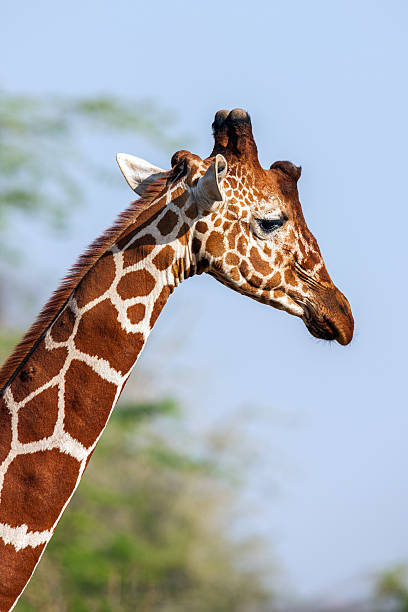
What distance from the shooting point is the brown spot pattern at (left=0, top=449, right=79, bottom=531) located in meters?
4.32

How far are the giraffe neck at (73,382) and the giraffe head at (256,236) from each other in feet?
0.47

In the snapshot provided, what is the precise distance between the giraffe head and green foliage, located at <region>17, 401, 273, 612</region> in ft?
53.4

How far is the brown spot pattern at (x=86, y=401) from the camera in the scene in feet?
14.6

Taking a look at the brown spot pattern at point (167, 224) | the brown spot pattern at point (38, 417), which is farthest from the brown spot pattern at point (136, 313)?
the brown spot pattern at point (38, 417)

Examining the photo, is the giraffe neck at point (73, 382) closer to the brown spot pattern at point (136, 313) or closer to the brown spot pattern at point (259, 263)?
the brown spot pattern at point (136, 313)

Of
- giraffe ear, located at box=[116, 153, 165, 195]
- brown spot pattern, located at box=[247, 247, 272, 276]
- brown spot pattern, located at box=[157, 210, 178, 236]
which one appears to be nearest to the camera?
brown spot pattern, located at box=[157, 210, 178, 236]

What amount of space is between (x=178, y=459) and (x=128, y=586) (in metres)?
3.28

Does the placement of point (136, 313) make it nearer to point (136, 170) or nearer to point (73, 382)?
point (73, 382)

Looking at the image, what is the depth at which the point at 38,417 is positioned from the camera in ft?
14.6

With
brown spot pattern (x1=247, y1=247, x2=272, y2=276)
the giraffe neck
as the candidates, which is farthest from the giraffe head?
the giraffe neck

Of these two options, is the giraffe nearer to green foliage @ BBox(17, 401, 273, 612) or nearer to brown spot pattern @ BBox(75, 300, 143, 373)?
brown spot pattern @ BBox(75, 300, 143, 373)

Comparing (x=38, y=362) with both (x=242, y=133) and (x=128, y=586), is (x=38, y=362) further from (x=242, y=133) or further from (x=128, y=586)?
(x=128, y=586)

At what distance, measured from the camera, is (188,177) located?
4.86 m

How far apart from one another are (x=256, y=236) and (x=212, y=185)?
43cm
